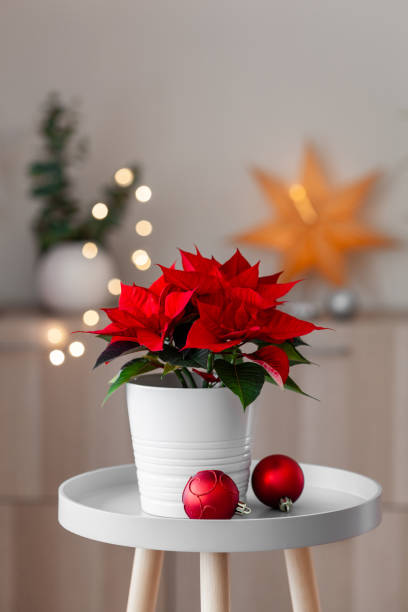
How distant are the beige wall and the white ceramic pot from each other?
52.1 inches

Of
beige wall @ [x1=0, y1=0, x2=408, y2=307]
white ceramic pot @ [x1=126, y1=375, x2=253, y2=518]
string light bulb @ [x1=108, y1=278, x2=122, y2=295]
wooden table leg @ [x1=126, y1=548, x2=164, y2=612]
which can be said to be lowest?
wooden table leg @ [x1=126, y1=548, x2=164, y2=612]

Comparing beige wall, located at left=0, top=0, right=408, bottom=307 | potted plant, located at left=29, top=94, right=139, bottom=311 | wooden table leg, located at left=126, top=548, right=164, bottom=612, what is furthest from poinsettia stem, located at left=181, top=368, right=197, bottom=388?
beige wall, located at left=0, top=0, right=408, bottom=307

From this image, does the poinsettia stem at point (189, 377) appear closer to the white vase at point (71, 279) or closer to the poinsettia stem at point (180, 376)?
the poinsettia stem at point (180, 376)

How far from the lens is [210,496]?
3.22 feet

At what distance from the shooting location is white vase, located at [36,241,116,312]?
2.15 metres

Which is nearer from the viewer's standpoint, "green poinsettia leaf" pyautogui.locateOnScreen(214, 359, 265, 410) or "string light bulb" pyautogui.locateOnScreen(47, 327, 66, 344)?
"green poinsettia leaf" pyautogui.locateOnScreen(214, 359, 265, 410)

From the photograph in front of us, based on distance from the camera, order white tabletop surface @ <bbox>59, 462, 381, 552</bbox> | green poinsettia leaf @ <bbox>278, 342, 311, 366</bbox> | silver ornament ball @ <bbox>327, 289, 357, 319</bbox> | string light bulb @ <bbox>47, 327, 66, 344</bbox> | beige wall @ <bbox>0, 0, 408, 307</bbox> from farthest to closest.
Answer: beige wall @ <bbox>0, 0, 408, 307</bbox> → silver ornament ball @ <bbox>327, 289, 357, 319</bbox> → string light bulb @ <bbox>47, 327, 66, 344</bbox> → green poinsettia leaf @ <bbox>278, 342, 311, 366</bbox> → white tabletop surface @ <bbox>59, 462, 381, 552</bbox>

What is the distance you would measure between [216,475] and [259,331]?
184mm

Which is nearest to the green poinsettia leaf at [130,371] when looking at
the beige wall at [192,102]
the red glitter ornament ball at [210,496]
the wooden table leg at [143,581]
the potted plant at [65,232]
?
the red glitter ornament ball at [210,496]

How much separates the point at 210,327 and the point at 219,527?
9.3 inches

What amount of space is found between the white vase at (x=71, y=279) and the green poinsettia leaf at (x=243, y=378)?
3.92 feet

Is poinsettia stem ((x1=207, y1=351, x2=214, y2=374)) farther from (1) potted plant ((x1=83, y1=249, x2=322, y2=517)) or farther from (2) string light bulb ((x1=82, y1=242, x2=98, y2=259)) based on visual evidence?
(2) string light bulb ((x1=82, y1=242, x2=98, y2=259))

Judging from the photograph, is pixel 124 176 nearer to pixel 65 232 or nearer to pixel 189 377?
pixel 65 232

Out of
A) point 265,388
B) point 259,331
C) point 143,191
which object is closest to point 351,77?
point 265,388
